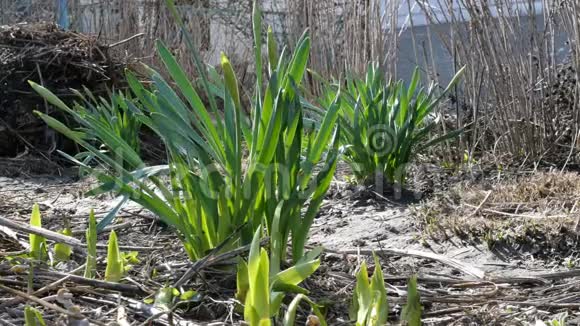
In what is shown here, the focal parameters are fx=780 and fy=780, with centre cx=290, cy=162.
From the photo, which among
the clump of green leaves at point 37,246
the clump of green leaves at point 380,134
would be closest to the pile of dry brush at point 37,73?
the clump of green leaves at point 380,134

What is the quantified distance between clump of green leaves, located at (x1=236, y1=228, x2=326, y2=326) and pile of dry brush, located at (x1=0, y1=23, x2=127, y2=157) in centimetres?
315

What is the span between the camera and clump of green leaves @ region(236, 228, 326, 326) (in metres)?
1.25

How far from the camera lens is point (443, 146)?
11.7ft

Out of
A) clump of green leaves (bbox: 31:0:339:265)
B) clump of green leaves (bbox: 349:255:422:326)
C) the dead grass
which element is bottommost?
the dead grass

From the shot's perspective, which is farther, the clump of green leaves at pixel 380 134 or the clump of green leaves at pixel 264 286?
the clump of green leaves at pixel 380 134

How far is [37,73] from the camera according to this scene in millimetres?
4504

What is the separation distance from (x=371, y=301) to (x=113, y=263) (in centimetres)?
53

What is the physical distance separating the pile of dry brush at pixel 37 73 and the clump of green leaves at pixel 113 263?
2.91m

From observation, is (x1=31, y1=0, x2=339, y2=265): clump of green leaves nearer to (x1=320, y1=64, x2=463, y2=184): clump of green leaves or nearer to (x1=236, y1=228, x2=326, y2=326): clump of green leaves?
(x1=236, y1=228, x2=326, y2=326): clump of green leaves

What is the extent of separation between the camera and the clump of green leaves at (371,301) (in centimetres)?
134

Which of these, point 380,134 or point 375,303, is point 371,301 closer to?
point 375,303

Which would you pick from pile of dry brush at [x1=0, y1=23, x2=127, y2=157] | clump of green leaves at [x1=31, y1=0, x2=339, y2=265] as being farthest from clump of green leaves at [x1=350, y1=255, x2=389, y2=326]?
pile of dry brush at [x1=0, y1=23, x2=127, y2=157]

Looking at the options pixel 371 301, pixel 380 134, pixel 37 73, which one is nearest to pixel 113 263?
pixel 371 301

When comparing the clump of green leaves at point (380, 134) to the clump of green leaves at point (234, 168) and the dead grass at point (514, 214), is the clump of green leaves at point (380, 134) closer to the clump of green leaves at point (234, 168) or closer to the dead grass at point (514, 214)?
the dead grass at point (514, 214)
